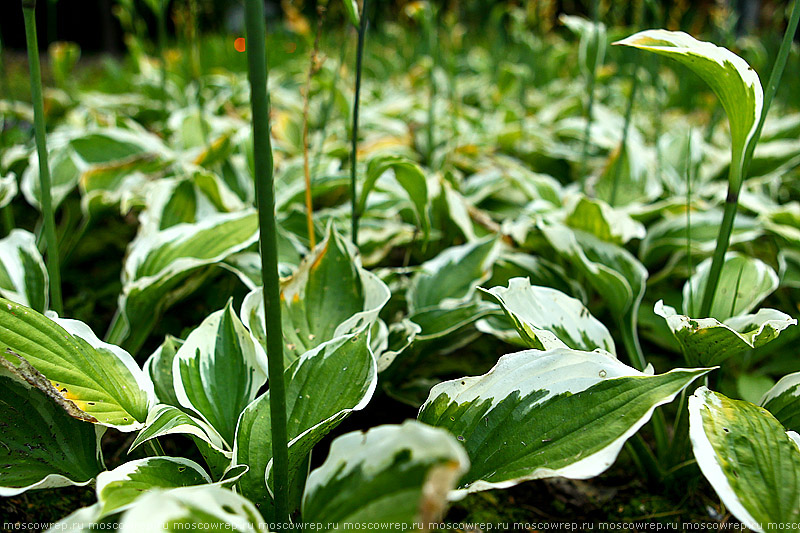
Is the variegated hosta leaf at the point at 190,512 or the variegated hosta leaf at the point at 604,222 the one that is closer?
the variegated hosta leaf at the point at 190,512

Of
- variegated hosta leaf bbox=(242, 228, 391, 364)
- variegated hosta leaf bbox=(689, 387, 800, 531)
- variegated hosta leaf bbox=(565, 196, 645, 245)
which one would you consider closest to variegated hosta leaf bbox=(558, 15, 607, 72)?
variegated hosta leaf bbox=(565, 196, 645, 245)

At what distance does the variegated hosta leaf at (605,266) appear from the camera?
3.63 feet

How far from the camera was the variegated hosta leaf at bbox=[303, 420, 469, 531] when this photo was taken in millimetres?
410

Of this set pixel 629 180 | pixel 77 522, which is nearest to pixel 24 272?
pixel 77 522

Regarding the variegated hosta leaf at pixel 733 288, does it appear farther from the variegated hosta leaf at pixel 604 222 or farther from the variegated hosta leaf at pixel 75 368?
the variegated hosta leaf at pixel 75 368

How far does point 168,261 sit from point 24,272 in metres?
0.27

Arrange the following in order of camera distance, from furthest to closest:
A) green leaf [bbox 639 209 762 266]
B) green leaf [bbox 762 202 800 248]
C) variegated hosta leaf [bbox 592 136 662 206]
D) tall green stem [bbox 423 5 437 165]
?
tall green stem [bbox 423 5 437 165] < variegated hosta leaf [bbox 592 136 662 206] < green leaf [bbox 639 209 762 266] < green leaf [bbox 762 202 800 248]

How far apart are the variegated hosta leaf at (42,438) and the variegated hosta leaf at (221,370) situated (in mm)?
135

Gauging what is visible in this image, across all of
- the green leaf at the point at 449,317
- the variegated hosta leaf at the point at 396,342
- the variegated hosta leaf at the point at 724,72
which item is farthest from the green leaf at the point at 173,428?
the variegated hosta leaf at the point at 724,72

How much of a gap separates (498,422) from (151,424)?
1.43 feet

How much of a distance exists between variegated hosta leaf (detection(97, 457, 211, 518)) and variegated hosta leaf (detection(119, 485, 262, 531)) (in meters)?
0.10
